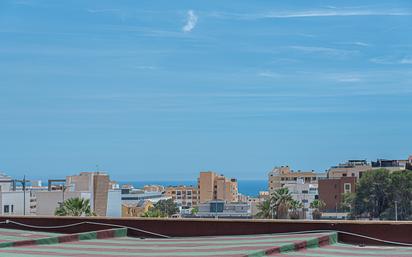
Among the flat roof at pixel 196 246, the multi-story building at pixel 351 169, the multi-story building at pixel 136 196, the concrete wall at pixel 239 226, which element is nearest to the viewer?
the flat roof at pixel 196 246

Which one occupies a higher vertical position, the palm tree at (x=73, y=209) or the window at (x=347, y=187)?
the window at (x=347, y=187)

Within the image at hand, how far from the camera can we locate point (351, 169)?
9094 centimetres

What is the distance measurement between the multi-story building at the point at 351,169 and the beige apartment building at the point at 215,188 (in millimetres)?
30110

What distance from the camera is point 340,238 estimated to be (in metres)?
11.5

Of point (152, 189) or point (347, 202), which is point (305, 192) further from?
point (152, 189)

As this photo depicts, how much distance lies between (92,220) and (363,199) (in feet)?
200

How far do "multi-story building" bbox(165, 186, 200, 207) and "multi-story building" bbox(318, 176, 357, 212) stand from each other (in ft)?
140

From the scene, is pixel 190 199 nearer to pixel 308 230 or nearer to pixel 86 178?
pixel 86 178

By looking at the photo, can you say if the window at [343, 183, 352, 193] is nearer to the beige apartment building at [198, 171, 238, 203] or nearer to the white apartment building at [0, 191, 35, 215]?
the beige apartment building at [198, 171, 238, 203]

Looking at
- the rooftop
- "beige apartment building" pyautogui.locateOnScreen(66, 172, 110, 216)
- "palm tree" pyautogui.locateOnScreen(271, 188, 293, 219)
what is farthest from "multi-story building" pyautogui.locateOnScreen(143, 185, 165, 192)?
the rooftop

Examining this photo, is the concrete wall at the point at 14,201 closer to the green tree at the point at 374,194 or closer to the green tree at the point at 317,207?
the green tree at the point at 317,207

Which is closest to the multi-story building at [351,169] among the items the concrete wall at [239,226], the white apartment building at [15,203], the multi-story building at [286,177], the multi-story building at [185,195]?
the multi-story building at [286,177]

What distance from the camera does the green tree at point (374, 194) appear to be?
70.1 metres

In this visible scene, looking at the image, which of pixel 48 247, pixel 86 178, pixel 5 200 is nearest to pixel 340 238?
pixel 48 247
